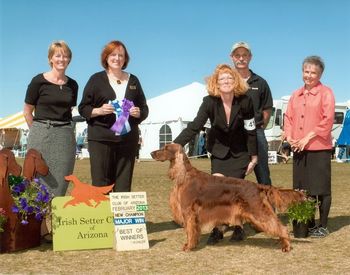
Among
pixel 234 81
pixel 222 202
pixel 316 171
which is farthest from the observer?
pixel 316 171

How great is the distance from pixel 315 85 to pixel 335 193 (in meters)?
4.36

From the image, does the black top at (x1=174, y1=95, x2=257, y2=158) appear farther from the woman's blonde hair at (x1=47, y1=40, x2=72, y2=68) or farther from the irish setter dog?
the woman's blonde hair at (x1=47, y1=40, x2=72, y2=68)

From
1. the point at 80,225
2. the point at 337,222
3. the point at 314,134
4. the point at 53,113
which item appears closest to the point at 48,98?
the point at 53,113

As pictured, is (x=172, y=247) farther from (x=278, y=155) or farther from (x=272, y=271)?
(x=278, y=155)

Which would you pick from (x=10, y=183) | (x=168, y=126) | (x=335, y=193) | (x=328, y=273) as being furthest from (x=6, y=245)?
(x=168, y=126)

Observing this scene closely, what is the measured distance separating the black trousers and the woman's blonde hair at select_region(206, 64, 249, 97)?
991mm

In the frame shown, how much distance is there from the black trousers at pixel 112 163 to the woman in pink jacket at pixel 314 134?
170 centimetres

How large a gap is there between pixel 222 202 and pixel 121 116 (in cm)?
130

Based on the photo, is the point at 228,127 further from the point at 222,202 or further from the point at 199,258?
the point at 199,258

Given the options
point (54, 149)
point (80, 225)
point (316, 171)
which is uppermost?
point (54, 149)

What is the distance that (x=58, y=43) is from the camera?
4711 millimetres

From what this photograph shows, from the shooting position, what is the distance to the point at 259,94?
5473mm

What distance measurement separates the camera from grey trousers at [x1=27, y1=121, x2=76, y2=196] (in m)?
4.75

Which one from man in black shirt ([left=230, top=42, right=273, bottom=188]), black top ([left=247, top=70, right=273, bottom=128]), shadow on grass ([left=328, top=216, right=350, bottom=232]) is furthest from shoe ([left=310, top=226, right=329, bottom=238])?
black top ([left=247, top=70, right=273, bottom=128])
